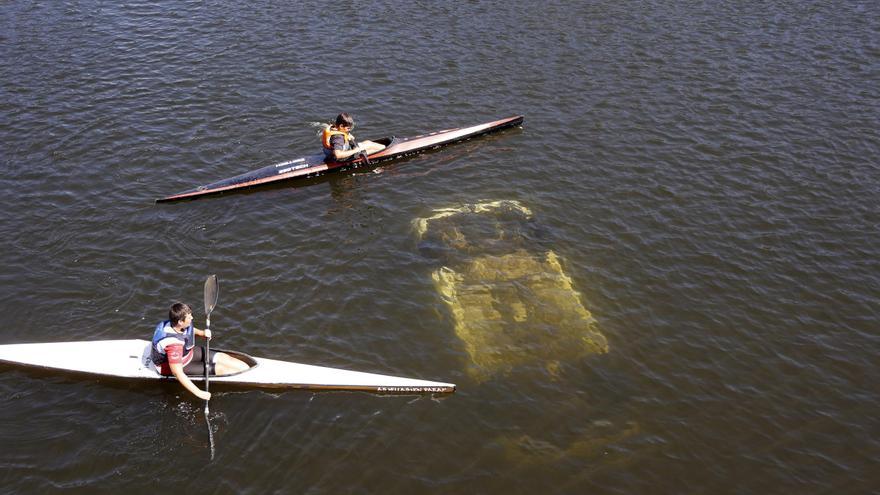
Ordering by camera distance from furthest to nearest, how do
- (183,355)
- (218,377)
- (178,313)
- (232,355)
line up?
(232,355) → (218,377) → (183,355) → (178,313)

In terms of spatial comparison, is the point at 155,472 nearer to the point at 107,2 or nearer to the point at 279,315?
the point at 279,315

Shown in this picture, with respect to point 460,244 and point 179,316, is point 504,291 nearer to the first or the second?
point 460,244

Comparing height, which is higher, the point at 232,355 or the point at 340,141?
the point at 340,141

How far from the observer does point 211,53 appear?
2194 cm

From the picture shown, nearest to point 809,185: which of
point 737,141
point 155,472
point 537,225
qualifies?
point 737,141

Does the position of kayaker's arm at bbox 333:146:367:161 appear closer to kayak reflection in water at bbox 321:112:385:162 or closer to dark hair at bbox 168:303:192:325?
kayak reflection in water at bbox 321:112:385:162

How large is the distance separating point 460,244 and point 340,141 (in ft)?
13.9

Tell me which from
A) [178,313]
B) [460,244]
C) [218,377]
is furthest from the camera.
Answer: [460,244]

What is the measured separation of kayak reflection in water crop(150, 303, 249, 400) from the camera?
1032cm

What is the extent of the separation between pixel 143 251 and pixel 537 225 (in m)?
8.13

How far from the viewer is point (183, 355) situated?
10727 mm

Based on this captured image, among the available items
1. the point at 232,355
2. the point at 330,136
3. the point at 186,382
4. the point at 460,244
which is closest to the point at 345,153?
the point at 330,136

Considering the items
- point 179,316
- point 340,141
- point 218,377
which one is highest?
point 340,141

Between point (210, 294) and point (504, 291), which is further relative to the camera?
point (504, 291)
